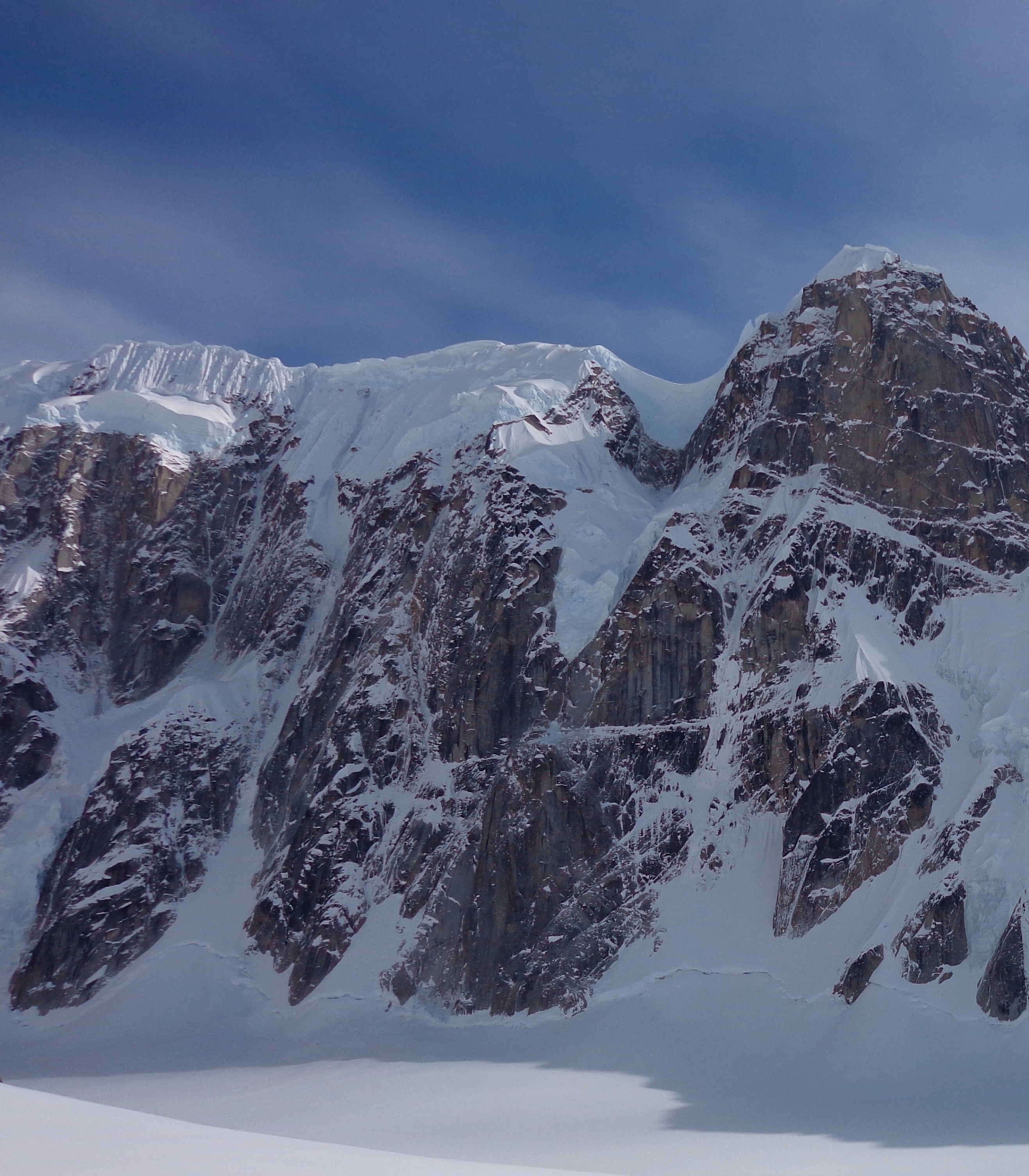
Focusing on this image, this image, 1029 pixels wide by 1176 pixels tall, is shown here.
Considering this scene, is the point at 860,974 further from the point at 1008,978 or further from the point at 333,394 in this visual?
the point at 333,394

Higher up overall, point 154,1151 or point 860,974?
point 860,974

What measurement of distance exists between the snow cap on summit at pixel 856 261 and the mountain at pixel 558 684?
235 millimetres

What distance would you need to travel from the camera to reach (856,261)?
261 ft

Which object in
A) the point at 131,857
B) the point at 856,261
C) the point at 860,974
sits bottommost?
the point at 860,974

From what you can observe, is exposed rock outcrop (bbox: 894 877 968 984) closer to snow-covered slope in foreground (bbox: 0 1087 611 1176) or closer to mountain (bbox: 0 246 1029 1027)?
mountain (bbox: 0 246 1029 1027)

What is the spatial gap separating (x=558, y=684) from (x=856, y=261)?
120 feet

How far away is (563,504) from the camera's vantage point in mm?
80125

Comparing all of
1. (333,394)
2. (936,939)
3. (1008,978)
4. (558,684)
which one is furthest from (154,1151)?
(333,394)

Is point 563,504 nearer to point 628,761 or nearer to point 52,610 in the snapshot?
point 628,761

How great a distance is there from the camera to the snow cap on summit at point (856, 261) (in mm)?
78625

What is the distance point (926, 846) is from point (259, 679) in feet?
176

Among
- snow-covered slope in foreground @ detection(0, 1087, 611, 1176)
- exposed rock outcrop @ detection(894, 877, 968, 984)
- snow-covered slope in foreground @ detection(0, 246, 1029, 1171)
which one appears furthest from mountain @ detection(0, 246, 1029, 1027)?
snow-covered slope in foreground @ detection(0, 1087, 611, 1176)

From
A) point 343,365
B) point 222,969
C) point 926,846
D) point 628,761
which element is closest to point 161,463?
point 343,365

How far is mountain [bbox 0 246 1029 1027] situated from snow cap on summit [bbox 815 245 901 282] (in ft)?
Result: 0.77
